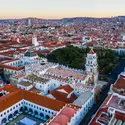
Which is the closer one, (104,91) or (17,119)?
(17,119)

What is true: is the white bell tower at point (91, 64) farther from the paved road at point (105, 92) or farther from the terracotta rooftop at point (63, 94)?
the terracotta rooftop at point (63, 94)

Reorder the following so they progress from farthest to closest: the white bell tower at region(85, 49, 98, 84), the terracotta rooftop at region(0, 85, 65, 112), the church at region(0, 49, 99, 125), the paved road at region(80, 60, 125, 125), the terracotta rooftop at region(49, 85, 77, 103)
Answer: the white bell tower at region(85, 49, 98, 84) → the terracotta rooftop at region(49, 85, 77, 103) → the paved road at region(80, 60, 125, 125) → the terracotta rooftop at region(0, 85, 65, 112) → the church at region(0, 49, 99, 125)

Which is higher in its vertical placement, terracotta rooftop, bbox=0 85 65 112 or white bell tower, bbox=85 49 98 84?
white bell tower, bbox=85 49 98 84

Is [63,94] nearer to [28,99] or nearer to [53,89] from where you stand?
[53,89]

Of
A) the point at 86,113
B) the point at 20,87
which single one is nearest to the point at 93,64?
the point at 86,113

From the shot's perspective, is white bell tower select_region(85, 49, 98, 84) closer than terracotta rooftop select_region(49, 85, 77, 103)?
No

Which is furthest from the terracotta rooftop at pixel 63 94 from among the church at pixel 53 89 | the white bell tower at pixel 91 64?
the white bell tower at pixel 91 64

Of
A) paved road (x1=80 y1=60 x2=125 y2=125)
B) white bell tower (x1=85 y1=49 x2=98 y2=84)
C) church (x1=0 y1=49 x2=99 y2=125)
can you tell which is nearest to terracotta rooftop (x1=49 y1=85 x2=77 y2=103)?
church (x1=0 y1=49 x2=99 y2=125)

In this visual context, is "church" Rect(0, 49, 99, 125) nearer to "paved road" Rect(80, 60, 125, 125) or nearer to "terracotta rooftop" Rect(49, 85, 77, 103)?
"terracotta rooftop" Rect(49, 85, 77, 103)

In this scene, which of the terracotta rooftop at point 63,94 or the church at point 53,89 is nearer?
the church at point 53,89

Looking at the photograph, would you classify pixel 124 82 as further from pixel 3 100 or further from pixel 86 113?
pixel 3 100

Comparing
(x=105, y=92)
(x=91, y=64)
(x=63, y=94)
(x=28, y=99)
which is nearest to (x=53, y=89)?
Answer: (x=63, y=94)
